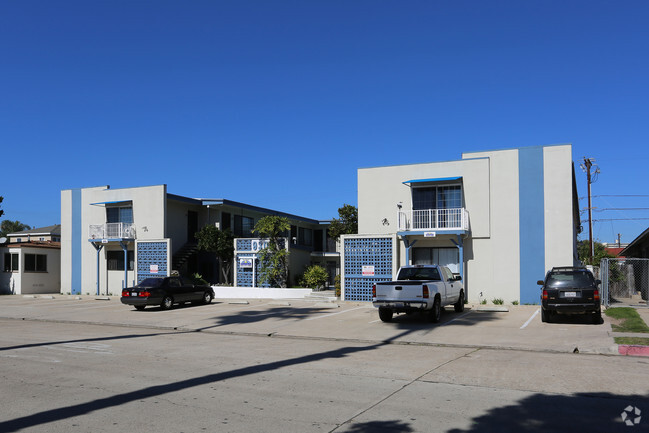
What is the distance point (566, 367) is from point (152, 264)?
25971 millimetres

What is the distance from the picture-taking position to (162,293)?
2259 cm

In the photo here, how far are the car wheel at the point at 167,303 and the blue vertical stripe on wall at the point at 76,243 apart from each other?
14355mm

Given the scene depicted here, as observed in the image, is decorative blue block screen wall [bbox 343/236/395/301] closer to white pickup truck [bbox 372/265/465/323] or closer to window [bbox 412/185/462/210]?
window [bbox 412/185/462/210]

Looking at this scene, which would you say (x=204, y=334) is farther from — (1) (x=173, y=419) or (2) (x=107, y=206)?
(2) (x=107, y=206)

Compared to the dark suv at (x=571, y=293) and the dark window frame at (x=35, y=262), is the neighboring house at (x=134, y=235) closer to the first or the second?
the dark window frame at (x=35, y=262)

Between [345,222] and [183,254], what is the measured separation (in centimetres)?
1173

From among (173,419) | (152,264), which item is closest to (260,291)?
(152,264)

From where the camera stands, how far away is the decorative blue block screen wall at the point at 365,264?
82.4 ft

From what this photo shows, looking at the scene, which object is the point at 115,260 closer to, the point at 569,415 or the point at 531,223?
the point at 531,223

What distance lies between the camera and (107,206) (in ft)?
111

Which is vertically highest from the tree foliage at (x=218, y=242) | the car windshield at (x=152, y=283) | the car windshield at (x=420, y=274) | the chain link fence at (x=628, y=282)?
the tree foliage at (x=218, y=242)

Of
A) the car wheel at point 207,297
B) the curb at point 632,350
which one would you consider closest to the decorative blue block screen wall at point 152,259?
the car wheel at point 207,297

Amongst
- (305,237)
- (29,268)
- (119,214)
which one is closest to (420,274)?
(119,214)

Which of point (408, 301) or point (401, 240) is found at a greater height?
point (401, 240)
